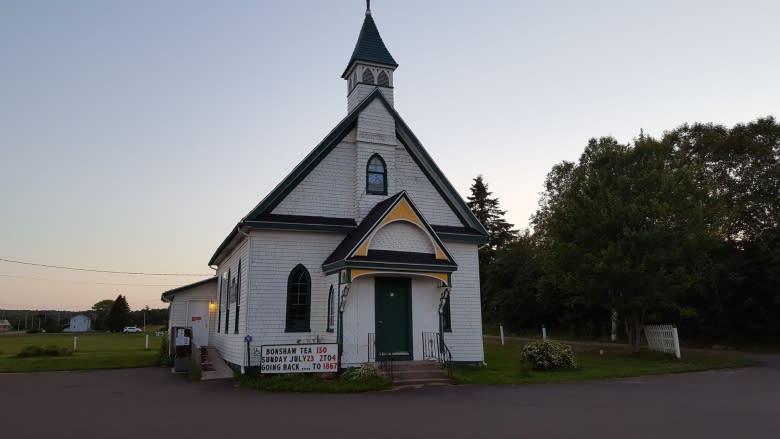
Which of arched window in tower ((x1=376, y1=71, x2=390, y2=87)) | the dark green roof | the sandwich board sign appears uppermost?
the dark green roof

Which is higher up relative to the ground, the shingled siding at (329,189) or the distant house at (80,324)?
the shingled siding at (329,189)

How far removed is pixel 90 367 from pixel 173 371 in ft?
13.5

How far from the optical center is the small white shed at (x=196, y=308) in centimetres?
2514

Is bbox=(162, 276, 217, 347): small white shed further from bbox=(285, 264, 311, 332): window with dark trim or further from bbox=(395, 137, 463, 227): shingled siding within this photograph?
bbox=(395, 137, 463, 227): shingled siding

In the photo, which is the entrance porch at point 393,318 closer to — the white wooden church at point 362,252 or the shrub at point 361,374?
the white wooden church at point 362,252

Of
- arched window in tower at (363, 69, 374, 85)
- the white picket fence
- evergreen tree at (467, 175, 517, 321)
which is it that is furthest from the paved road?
evergreen tree at (467, 175, 517, 321)

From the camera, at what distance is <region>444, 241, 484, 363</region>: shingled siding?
18281 mm

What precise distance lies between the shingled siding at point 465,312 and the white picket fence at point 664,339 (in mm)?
8977

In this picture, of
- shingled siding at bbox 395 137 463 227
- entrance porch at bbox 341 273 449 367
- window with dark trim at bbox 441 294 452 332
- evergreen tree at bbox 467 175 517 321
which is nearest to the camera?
entrance porch at bbox 341 273 449 367

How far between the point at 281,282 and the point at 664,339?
1668 cm

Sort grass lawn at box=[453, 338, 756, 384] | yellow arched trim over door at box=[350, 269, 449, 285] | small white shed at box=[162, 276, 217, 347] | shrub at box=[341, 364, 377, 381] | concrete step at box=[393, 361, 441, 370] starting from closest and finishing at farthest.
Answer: shrub at box=[341, 364, 377, 381]
concrete step at box=[393, 361, 441, 370]
grass lawn at box=[453, 338, 756, 384]
yellow arched trim over door at box=[350, 269, 449, 285]
small white shed at box=[162, 276, 217, 347]

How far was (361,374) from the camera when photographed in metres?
13.8

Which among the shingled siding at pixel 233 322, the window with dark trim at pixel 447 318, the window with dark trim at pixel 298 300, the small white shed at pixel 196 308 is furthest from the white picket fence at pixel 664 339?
the small white shed at pixel 196 308

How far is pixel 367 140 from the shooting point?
737 inches
